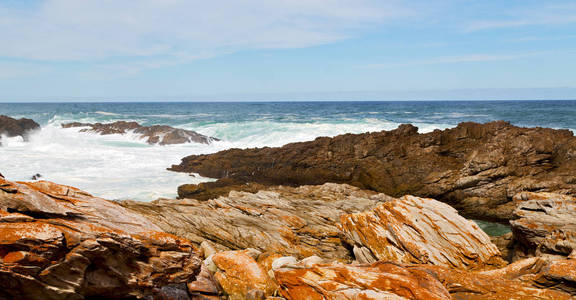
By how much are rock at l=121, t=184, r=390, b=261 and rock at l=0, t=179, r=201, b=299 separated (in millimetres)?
4445

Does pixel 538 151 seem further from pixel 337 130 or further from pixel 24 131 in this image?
pixel 24 131

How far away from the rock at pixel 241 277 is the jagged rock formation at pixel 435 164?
10.7 m

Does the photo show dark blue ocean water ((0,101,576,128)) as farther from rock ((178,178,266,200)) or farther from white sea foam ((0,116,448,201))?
rock ((178,178,266,200))

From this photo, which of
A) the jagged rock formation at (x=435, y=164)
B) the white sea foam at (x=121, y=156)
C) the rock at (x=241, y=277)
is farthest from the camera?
the white sea foam at (x=121, y=156)

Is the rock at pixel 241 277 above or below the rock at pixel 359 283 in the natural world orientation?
below

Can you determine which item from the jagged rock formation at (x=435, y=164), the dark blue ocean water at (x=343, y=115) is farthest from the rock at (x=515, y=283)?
the dark blue ocean water at (x=343, y=115)

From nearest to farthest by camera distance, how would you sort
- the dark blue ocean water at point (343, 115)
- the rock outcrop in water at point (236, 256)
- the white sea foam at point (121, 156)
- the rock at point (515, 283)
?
the rock outcrop in water at point (236, 256), the rock at point (515, 283), the white sea foam at point (121, 156), the dark blue ocean water at point (343, 115)

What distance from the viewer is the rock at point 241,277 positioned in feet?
23.5

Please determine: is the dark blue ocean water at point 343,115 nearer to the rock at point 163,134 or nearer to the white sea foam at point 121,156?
the white sea foam at point 121,156

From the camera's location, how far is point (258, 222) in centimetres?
1223

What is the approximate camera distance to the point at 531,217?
1056 cm

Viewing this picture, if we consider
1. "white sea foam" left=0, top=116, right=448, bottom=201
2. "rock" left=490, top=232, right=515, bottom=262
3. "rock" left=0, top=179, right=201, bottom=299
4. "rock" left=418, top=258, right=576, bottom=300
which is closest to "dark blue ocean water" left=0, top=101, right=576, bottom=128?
"white sea foam" left=0, top=116, right=448, bottom=201

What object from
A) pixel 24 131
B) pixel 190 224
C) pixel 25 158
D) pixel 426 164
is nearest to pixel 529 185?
pixel 426 164

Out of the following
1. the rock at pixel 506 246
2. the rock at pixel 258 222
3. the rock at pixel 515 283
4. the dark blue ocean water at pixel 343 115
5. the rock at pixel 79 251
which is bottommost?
the rock at pixel 506 246
